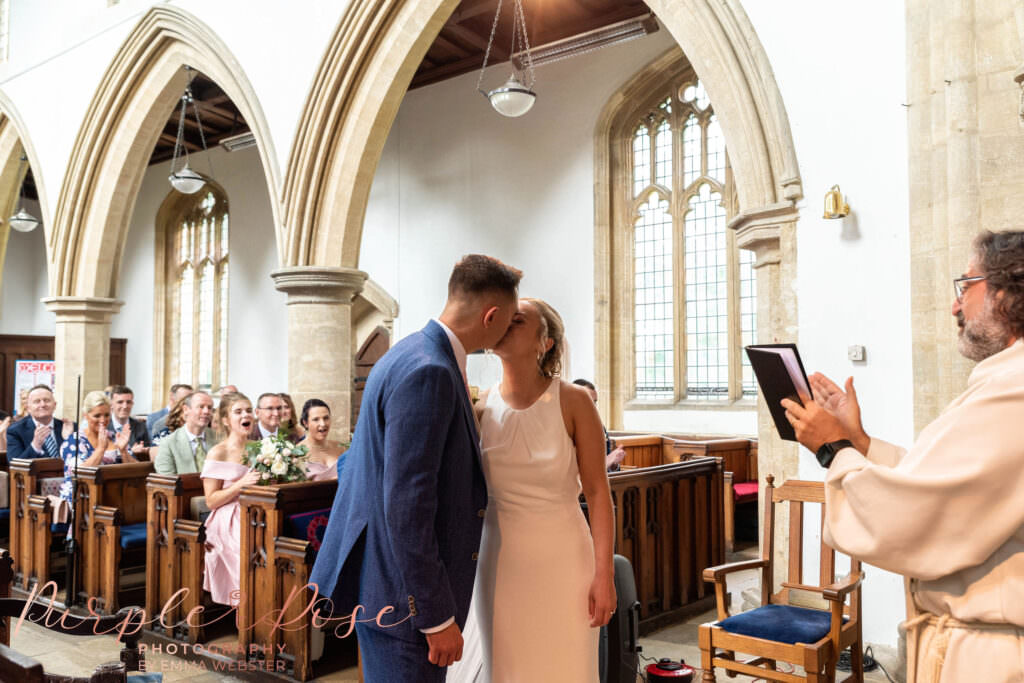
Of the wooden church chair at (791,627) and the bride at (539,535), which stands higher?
the bride at (539,535)

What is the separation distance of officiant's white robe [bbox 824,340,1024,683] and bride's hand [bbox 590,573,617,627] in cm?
64

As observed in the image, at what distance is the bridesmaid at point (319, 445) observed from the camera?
15.6 ft

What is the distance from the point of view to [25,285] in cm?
1634

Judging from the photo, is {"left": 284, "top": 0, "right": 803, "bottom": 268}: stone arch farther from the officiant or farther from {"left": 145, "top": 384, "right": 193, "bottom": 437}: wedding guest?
the officiant

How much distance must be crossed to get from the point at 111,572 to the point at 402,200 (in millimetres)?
7377

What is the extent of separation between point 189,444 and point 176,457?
0.11 meters

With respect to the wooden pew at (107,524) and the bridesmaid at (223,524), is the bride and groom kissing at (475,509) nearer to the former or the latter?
the bridesmaid at (223,524)

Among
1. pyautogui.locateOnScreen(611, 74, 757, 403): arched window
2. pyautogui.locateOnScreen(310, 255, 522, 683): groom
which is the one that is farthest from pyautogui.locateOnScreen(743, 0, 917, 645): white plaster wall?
pyautogui.locateOnScreen(611, 74, 757, 403): arched window

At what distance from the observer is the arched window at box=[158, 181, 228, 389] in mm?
13820

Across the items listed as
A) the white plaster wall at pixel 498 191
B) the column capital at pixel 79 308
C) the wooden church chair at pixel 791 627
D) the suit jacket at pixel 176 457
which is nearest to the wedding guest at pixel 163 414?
the suit jacket at pixel 176 457

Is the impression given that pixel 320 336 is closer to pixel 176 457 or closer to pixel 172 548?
pixel 176 457

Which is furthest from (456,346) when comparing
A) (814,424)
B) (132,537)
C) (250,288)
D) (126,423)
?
(250,288)

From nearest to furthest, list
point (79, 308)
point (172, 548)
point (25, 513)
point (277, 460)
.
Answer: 1. point (277, 460)
2. point (172, 548)
3. point (25, 513)
4. point (79, 308)

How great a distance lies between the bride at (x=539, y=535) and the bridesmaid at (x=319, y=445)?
9.24ft
